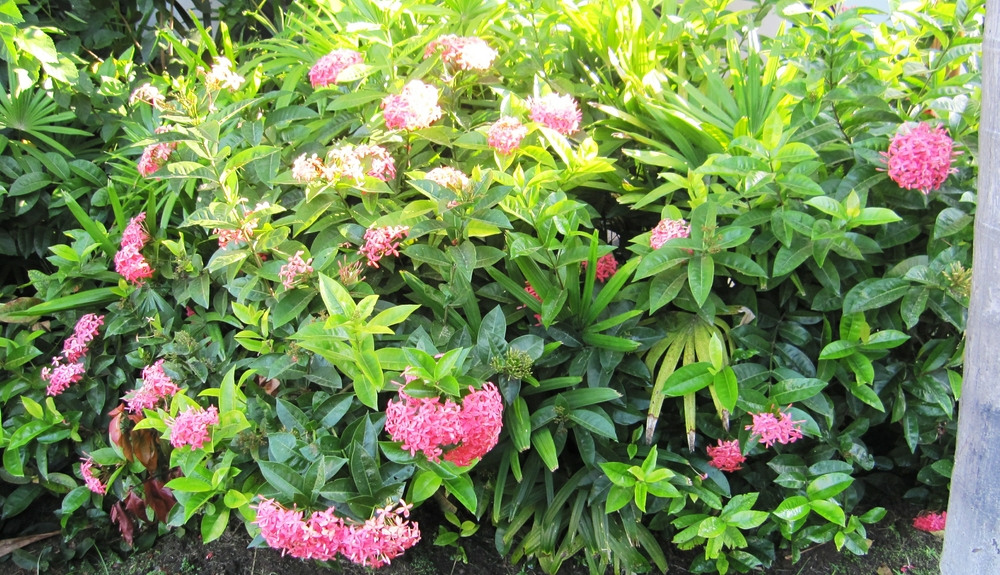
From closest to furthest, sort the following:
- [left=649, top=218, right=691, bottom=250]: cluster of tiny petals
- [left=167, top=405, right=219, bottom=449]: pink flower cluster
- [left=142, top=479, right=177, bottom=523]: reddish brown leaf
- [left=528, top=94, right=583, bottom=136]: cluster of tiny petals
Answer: [left=167, top=405, right=219, bottom=449]: pink flower cluster, [left=649, top=218, right=691, bottom=250]: cluster of tiny petals, [left=528, top=94, right=583, bottom=136]: cluster of tiny petals, [left=142, top=479, right=177, bottom=523]: reddish brown leaf

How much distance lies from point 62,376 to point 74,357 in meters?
0.08

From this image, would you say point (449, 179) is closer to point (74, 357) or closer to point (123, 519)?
point (74, 357)

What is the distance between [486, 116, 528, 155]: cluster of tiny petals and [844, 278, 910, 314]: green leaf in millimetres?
939

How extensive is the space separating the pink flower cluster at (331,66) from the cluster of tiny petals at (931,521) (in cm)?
221

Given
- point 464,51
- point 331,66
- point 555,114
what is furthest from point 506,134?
point 331,66

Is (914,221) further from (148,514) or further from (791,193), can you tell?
(148,514)

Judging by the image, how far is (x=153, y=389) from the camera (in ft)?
6.29

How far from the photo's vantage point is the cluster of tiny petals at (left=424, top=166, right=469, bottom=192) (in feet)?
5.72

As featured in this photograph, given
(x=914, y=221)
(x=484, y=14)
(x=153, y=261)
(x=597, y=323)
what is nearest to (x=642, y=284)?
(x=597, y=323)

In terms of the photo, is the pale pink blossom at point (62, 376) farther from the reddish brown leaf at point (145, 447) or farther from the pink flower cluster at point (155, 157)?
the pink flower cluster at point (155, 157)

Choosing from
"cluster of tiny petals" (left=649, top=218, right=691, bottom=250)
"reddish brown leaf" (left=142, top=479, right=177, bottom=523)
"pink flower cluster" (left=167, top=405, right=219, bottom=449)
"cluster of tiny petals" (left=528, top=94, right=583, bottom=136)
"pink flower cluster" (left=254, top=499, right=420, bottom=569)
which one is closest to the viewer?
"pink flower cluster" (left=254, top=499, right=420, bottom=569)

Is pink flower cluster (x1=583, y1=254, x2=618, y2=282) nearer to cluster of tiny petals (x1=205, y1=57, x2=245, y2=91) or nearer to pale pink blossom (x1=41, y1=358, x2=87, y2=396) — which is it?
cluster of tiny petals (x1=205, y1=57, x2=245, y2=91)

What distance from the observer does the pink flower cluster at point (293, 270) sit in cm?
180

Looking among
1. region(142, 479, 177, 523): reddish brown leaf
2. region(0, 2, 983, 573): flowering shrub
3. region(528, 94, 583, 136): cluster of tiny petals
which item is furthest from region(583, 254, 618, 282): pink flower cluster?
region(142, 479, 177, 523): reddish brown leaf
